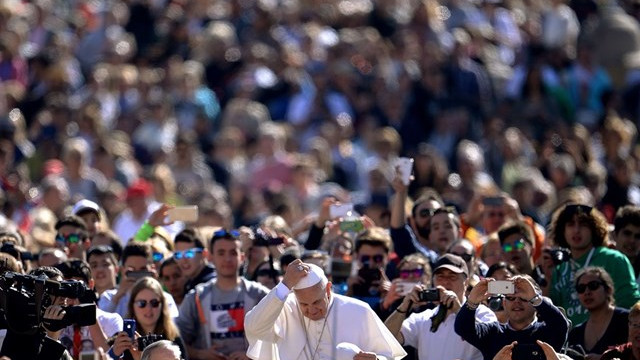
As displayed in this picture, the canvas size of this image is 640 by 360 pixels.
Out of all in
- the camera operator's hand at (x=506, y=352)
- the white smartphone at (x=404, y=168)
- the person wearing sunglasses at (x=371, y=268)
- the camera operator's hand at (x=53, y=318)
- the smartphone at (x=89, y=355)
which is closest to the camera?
the camera operator's hand at (x=506, y=352)

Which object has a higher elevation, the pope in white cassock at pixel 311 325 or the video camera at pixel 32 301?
the video camera at pixel 32 301

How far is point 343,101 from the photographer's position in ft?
79.6

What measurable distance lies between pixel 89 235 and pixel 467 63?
8.75m

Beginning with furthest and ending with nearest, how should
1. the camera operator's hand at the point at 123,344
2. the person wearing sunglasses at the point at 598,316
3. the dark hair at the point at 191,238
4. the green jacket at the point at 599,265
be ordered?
the dark hair at the point at 191,238
the green jacket at the point at 599,265
the person wearing sunglasses at the point at 598,316
the camera operator's hand at the point at 123,344

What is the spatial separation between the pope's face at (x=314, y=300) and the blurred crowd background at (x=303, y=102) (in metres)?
6.44

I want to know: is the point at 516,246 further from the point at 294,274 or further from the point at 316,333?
the point at 294,274

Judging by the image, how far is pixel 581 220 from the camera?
14.9 meters

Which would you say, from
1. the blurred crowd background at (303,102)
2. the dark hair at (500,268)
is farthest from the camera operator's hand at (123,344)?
the blurred crowd background at (303,102)

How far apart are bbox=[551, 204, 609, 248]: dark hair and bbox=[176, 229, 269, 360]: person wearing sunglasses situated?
2.35m

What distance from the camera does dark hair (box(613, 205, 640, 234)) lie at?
49.7ft

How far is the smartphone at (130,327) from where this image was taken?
13172mm

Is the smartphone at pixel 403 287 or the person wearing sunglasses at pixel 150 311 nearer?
the person wearing sunglasses at pixel 150 311

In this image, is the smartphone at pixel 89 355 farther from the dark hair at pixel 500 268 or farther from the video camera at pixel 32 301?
the dark hair at pixel 500 268

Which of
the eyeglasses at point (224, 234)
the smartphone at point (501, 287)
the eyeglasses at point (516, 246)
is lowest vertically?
the eyeglasses at point (516, 246)
